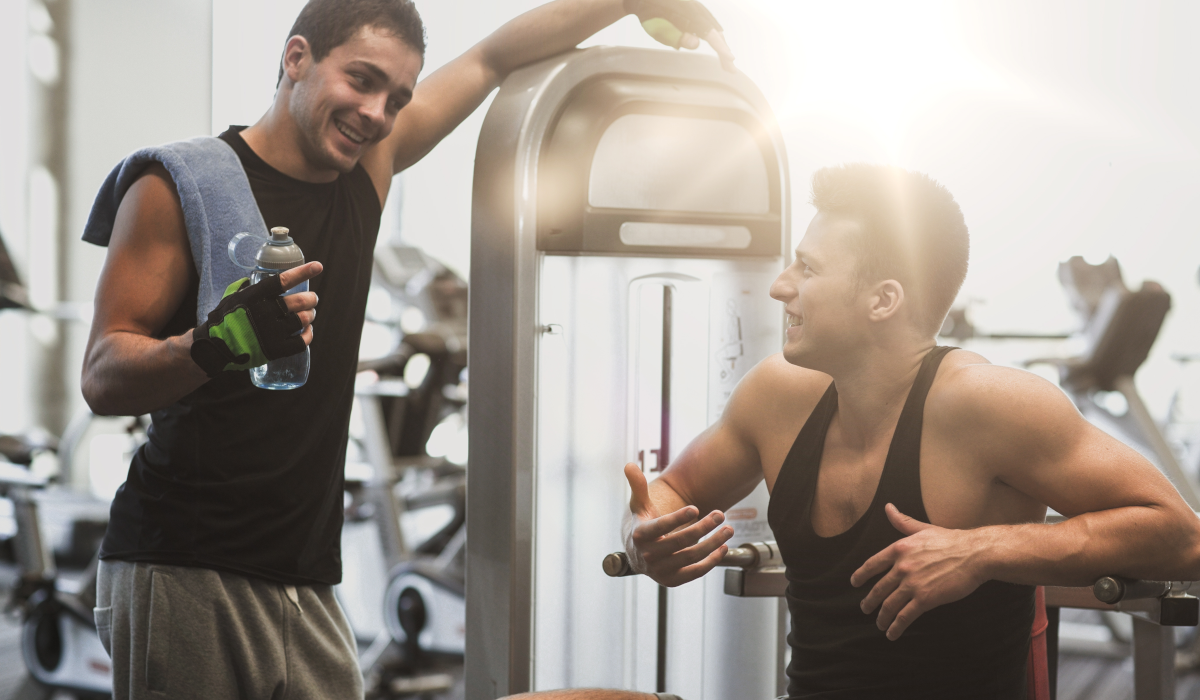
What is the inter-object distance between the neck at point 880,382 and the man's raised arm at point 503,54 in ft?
2.51

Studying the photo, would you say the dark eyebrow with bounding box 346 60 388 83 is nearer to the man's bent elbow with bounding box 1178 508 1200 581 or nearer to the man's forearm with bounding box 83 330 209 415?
the man's forearm with bounding box 83 330 209 415

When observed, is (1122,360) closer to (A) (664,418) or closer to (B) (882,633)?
(A) (664,418)

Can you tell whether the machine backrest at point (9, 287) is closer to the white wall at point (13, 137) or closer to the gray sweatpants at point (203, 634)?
the white wall at point (13, 137)

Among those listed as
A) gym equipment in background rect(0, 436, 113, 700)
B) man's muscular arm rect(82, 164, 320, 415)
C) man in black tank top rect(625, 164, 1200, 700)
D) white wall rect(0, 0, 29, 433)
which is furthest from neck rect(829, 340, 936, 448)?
white wall rect(0, 0, 29, 433)

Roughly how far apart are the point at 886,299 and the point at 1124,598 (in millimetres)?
454

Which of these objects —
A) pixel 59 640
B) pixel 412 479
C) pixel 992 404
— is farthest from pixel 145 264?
pixel 412 479

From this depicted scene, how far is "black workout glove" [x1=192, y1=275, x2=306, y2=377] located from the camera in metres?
1.16

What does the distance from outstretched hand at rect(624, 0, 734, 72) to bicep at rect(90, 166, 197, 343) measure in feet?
2.78

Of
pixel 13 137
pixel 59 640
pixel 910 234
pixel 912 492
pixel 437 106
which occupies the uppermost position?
pixel 13 137

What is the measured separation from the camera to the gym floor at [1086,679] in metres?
3.09

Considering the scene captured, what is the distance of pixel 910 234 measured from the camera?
1266 mm

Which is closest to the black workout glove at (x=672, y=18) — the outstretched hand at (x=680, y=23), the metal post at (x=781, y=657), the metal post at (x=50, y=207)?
the outstretched hand at (x=680, y=23)

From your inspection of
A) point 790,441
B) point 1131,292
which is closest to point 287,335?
point 790,441

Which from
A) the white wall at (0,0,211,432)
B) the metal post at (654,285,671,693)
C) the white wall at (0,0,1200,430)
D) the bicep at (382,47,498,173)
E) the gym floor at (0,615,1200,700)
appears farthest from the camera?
the white wall at (0,0,211,432)
